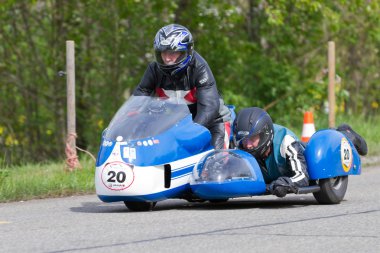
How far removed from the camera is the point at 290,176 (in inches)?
420

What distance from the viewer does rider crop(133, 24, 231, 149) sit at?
35.0 feet

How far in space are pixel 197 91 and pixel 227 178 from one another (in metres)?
1.10

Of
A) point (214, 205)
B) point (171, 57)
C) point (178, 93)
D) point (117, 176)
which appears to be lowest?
point (214, 205)

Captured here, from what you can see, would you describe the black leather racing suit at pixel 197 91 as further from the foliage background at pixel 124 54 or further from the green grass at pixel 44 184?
the foliage background at pixel 124 54

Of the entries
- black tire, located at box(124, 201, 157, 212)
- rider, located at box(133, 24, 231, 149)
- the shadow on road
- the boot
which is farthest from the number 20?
the boot

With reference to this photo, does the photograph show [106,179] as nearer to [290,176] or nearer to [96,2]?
[290,176]

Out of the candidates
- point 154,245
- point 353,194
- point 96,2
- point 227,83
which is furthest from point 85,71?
point 154,245

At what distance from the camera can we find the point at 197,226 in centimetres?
886

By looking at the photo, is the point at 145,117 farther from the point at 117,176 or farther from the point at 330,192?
the point at 330,192

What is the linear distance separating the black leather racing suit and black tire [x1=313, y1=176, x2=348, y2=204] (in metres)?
1.03

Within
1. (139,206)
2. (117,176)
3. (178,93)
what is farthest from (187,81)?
(117,176)

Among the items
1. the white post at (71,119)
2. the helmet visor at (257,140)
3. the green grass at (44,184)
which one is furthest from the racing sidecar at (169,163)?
the white post at (71,119)

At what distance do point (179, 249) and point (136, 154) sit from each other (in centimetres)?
234

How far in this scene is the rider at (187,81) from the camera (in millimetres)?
10672
